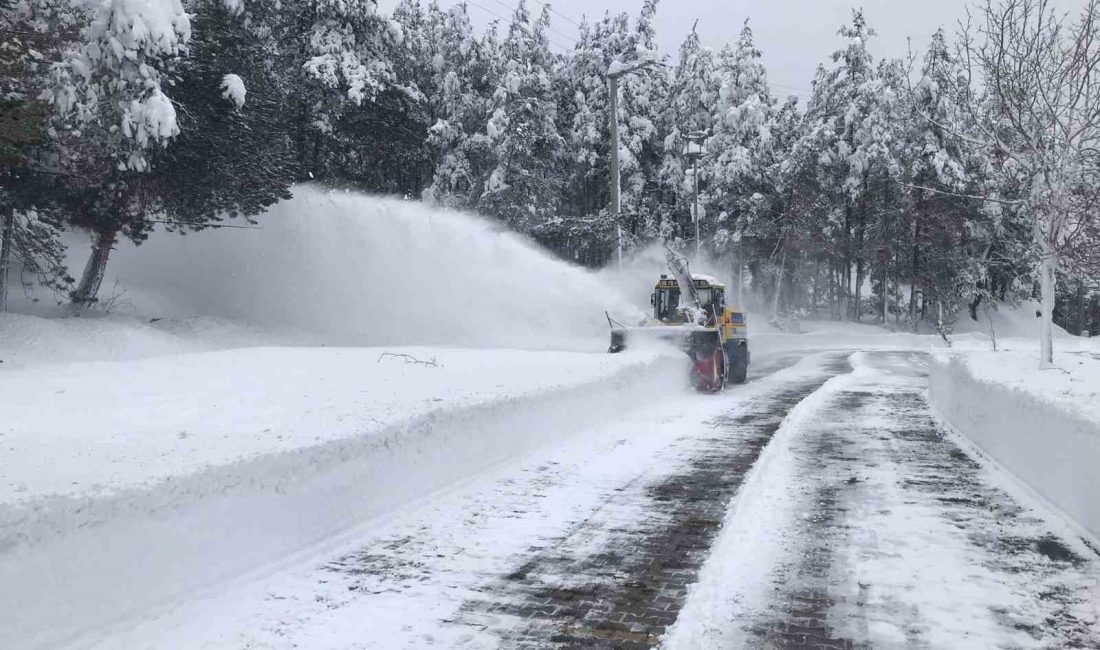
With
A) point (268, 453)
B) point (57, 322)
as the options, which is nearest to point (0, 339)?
point (57, 322)

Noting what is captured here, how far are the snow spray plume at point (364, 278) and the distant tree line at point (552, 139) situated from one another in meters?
2.62

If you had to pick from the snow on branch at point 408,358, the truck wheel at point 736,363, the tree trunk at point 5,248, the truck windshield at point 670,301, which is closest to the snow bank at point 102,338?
the tree trunk at point 5,248

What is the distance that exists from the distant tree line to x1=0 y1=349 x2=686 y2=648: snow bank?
26.4 ft

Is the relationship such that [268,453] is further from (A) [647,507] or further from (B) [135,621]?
A: (A) [647,507]

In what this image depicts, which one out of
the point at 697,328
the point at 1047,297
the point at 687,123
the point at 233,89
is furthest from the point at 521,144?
the point at 1047,297

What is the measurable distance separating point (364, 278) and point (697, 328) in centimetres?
1360

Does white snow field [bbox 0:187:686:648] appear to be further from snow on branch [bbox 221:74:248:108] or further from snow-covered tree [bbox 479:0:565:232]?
snow-covered tree [bbox 479:0:565:232]

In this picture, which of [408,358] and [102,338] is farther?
[102,338]

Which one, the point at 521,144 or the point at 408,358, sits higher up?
the point at 521,144

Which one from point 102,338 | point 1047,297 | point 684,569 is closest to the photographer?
point 684,569

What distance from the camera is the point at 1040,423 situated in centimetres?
859

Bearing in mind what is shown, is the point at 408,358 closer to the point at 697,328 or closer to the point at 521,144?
the point at 697,328

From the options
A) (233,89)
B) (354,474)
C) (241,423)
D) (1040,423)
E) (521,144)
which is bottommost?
(354,474)

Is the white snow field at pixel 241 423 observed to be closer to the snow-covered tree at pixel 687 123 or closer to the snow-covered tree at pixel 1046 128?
the snow-covered tree at pixel 1046 128
